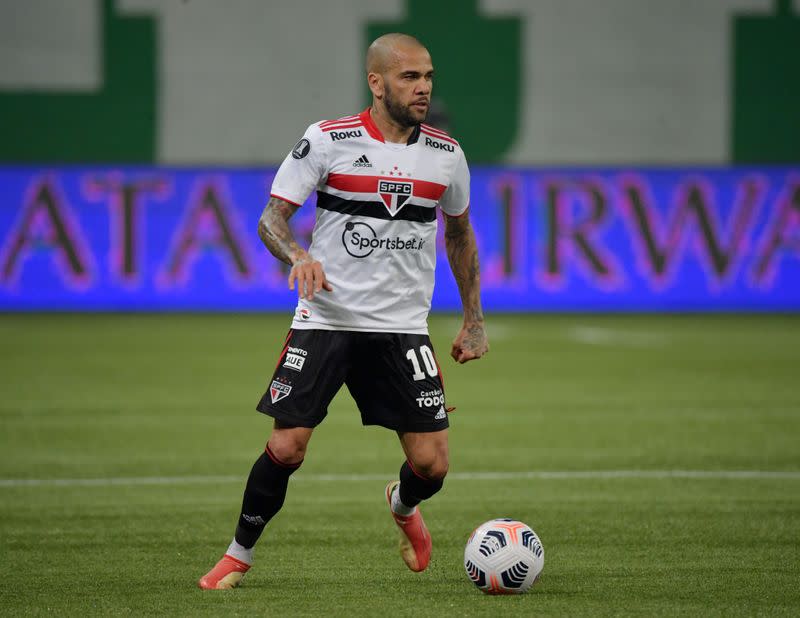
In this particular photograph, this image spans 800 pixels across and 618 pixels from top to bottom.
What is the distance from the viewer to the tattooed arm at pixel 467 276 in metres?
6.50

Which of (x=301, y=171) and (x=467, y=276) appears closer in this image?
(x=301, y=171)

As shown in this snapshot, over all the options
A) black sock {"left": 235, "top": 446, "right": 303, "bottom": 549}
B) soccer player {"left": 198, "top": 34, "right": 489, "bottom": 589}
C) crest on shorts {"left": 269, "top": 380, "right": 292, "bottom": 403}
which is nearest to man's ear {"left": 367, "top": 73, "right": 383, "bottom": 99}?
soccer player {"left": 198, "top": 34, "right": 489, "bottom": 589}

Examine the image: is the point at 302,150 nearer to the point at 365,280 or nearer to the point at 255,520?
the point at 365,280

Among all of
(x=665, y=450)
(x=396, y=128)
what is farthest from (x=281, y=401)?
(x=665, y=450)

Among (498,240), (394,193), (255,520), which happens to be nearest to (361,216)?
(394,193)

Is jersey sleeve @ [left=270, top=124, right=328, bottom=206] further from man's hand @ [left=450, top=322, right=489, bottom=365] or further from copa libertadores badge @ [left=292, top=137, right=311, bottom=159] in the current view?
man's hand @ [left=450, top=322, right=489, bottom=365]

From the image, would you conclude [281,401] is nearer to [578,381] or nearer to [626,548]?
[626,548]

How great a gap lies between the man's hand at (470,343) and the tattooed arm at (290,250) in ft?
2.52

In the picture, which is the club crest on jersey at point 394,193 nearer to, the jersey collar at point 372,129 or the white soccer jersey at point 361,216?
the white soccer jersey at point 361,216

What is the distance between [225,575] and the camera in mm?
6074

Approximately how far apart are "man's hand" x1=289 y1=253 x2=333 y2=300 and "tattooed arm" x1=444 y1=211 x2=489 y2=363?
96 cm

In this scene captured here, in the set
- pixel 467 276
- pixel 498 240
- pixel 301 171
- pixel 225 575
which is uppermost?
pixel 301 171

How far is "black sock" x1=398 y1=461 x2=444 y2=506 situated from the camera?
6.36 metres

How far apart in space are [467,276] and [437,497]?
7.11 feet
